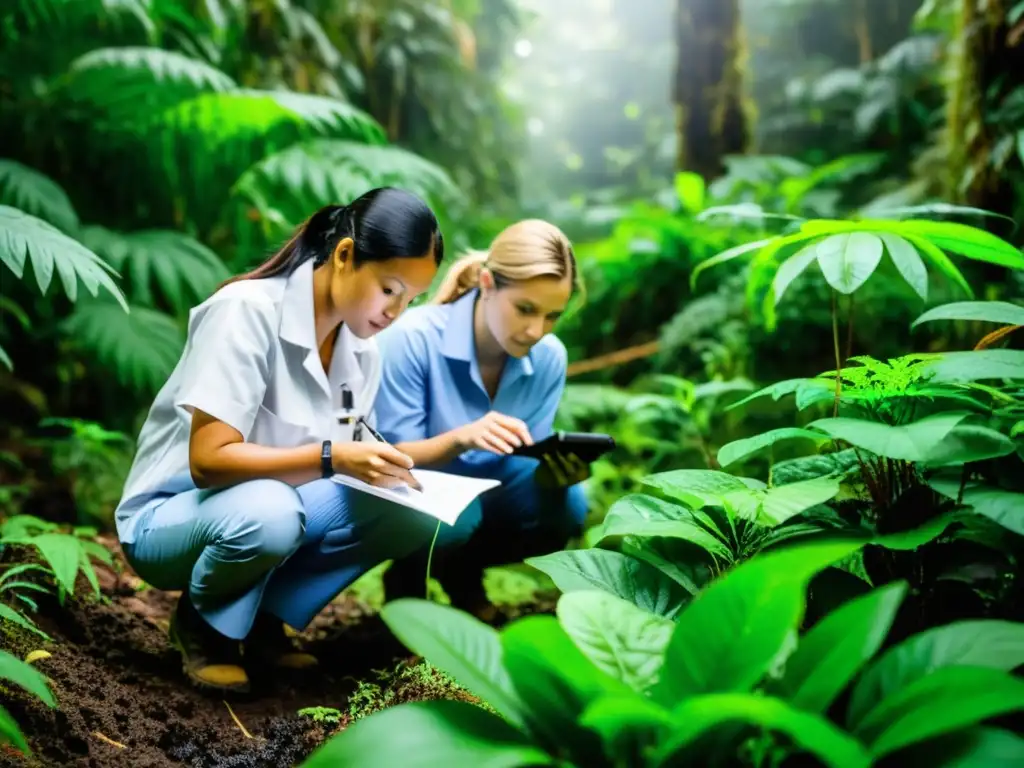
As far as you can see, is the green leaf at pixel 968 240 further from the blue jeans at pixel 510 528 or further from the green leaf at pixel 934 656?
the blue jeans at pixel 510 528

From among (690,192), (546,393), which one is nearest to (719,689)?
(546,393)

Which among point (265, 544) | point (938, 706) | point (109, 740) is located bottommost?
point (109, 740)

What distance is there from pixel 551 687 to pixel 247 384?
3.06ft

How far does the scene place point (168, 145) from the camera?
3.10 m

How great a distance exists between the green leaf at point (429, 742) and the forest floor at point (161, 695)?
0.57 metres

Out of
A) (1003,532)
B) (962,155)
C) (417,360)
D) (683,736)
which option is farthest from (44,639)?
(962,155)

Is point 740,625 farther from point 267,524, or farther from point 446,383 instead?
point 446,383

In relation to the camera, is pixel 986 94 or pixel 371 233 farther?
pixel 986 94

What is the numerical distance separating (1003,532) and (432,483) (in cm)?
110

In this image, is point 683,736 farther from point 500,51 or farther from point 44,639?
point 500,51

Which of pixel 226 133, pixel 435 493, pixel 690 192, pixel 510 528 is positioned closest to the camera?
pixel 435 493

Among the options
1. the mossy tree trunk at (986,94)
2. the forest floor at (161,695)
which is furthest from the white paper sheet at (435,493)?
the mossy tree trunk at (986,94)

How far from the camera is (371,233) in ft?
5.38

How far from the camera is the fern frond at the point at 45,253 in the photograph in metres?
1.49
